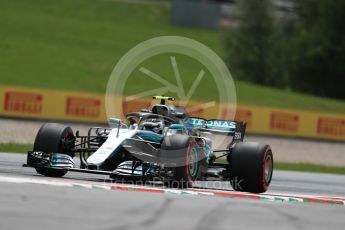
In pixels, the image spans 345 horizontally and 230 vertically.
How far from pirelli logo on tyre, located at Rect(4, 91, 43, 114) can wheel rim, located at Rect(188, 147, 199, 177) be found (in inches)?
719

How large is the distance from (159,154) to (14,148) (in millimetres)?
10087

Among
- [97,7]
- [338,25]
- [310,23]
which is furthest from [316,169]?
[97,7]

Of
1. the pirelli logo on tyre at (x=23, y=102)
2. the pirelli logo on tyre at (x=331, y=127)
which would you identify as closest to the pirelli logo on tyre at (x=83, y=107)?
the pirelli logo on tyre at (x=23, y=102)

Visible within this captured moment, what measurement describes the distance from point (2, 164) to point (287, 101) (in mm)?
32059

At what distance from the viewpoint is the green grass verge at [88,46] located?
45.0 metres

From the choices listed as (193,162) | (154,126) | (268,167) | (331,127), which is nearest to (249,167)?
(268,167)

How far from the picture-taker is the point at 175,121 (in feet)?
50.8

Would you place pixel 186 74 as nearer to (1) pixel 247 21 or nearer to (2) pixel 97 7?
(1) pixel 247 21

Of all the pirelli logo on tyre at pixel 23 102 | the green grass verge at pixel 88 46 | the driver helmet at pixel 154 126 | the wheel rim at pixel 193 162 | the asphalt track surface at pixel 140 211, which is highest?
the green grass verge at pixel 88 46

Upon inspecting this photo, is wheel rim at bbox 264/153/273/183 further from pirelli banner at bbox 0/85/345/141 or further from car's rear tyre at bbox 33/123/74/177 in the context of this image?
pirelli banner at bbox 0/85/345/141

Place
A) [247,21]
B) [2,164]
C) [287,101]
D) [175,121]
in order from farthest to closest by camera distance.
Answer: [247,21], [287,101], [2,164], [175,121]

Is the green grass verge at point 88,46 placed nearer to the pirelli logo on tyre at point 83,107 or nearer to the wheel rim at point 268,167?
the pirelli logo on tyre at point 83,107

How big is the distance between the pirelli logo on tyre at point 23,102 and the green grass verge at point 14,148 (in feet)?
23.0

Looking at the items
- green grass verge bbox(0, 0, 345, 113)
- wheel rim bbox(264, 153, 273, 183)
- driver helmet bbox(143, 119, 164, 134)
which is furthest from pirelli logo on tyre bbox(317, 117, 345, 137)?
driver helmet bbox(143, 119, 164, 134)
